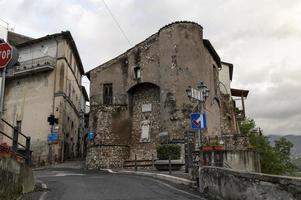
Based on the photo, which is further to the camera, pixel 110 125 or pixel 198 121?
pixel 110 125

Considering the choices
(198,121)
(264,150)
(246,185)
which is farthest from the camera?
(264,150)

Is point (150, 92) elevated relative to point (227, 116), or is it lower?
elevated

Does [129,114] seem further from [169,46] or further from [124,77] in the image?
[169,46]

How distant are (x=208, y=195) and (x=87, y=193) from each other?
3.72m

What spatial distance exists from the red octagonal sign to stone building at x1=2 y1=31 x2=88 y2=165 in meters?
25.5

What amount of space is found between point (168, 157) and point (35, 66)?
20.9 m

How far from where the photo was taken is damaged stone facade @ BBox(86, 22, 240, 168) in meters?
27.6

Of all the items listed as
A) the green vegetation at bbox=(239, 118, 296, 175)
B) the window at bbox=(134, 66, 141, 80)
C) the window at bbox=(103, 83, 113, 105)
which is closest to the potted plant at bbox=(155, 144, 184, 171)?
the window at bbox=(134, 66, 141, 80)

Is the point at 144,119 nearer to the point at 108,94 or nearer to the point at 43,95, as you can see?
the point at 108,94

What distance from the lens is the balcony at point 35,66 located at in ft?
119

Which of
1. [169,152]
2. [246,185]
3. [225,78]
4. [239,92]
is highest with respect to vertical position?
[225,78]

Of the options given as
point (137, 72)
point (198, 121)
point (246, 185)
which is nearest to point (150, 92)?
point (137, 72)

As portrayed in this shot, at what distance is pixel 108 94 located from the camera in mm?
31906

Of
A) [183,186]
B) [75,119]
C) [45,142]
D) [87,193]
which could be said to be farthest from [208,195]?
[75,119]
